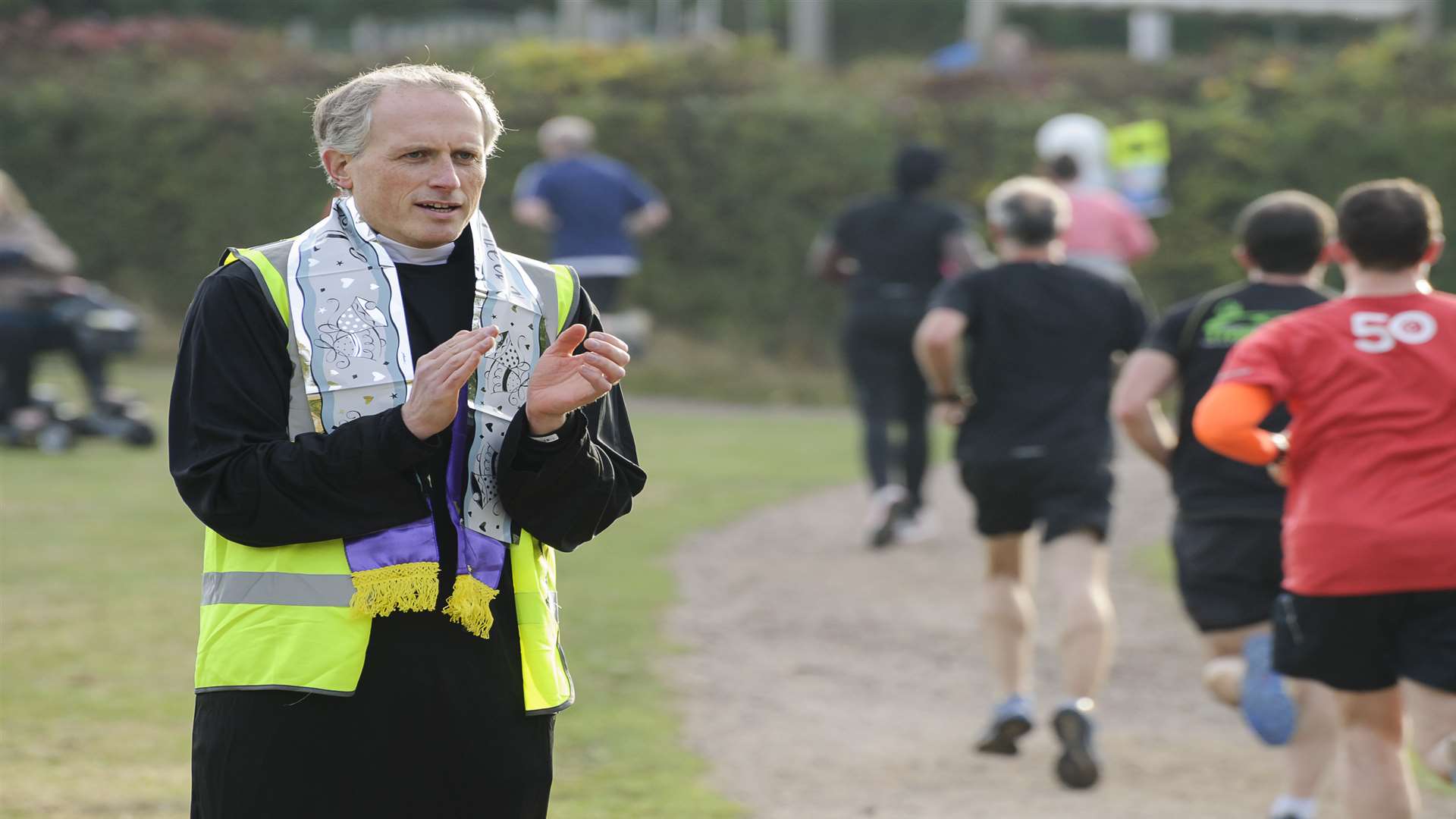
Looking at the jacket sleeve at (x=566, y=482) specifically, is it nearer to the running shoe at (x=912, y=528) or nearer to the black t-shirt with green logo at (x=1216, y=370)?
the black t-shirt with green logo at (x=1216, y=370)

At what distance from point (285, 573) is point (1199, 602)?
3.40 meters

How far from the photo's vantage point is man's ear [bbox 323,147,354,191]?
329 centimetres

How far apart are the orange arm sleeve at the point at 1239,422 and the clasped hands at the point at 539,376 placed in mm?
1844

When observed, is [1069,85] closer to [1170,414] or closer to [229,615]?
[1170,414]

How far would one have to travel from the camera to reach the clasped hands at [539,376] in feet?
9.73

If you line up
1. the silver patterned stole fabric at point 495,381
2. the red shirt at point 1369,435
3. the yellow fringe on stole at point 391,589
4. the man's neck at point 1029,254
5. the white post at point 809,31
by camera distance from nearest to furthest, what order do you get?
the yellow fringe on stole at point 391,589
the silver patterned stole fabric at point 495,381
the red shirt at point 1369,435
the man's neck at point 1029,254
the white post at point 809,31

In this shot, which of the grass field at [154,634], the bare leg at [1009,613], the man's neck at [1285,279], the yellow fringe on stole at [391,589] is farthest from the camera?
the bare leg at [1009,613]

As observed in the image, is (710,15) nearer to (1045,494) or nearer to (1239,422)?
(1045,494)

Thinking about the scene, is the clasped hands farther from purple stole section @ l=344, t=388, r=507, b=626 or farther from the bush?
the bush

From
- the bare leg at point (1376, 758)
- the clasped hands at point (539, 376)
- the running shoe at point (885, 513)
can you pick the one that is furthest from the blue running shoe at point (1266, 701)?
the running shoe at point (885, 513)

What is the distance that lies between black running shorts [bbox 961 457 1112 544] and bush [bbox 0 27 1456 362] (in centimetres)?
1291

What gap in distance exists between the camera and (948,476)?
14.0 m

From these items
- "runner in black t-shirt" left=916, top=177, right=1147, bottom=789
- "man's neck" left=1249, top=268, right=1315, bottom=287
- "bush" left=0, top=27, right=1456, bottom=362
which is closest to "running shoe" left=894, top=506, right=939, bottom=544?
"runner in black t-shirt" left=916, top=177, right=1147, bottom=789

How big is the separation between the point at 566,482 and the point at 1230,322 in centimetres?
308
